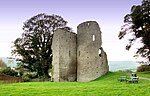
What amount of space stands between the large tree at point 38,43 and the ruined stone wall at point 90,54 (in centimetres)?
1209

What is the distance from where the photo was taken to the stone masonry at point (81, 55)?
44.6 metres

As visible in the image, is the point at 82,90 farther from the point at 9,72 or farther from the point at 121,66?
the point at 121,66

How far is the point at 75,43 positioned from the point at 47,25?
41.6 ft

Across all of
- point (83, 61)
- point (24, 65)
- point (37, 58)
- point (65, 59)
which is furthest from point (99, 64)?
point (24, 65)

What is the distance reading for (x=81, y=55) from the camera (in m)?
46.2

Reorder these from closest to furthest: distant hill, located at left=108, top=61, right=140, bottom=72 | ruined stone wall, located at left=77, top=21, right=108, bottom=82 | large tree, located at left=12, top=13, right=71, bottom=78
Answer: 1. ruined stone wall, located at left=77, top=21, right=108, bottom=82
2. large tree, located at left=12, top=13, right=71, bottom=78
3. distant hill, located at left=108, top=61, right=140, bottom=72

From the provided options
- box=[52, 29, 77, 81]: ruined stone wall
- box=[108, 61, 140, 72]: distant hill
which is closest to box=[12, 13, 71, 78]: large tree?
box=[52, 29, 77, 81]: ruined stone wall

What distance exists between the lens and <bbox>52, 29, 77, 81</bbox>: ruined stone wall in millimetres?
44719

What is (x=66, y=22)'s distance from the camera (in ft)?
194

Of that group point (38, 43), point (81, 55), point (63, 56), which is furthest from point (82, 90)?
point (38, 43)

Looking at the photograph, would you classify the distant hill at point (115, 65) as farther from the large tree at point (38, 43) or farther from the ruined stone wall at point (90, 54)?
the ruined stone wall at point (90, 54)

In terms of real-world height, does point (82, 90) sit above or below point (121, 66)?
below

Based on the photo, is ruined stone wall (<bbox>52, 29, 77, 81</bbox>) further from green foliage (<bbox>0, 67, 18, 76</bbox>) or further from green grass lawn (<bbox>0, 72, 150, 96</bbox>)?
green grass lawn (<bbox>0, 72, 150, 96</bbox>)

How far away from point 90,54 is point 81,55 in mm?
1930
